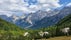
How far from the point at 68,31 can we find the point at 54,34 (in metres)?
12.3

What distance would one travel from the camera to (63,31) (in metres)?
152

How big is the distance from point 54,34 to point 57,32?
281cm

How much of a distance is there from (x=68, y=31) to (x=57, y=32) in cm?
1136

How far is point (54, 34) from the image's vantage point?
153750 mm

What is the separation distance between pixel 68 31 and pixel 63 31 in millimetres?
6545

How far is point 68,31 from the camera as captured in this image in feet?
477

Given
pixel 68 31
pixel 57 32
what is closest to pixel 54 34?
pixel 57 32

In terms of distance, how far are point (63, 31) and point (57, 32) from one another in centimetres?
514

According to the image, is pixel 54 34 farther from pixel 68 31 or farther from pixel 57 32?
pixel 68 31

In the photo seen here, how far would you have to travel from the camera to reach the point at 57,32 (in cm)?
15475

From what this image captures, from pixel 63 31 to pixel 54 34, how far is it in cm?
691
